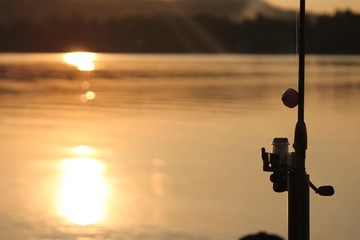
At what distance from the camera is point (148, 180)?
1688cm

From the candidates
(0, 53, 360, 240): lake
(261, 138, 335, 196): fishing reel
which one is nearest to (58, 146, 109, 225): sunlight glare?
(0, 53, 360, 240): lake

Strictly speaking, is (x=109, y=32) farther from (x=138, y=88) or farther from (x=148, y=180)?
(x=148, y=180)

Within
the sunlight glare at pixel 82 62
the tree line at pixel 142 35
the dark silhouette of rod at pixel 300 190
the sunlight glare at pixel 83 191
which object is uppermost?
the tree line at pixel 142 35

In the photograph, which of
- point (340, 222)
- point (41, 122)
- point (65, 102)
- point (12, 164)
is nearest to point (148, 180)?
point (12, 164)

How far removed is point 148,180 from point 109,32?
4835 inches

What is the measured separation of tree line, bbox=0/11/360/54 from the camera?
124 m

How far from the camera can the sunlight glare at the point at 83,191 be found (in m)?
14.0

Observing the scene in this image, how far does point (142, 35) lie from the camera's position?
138 meters

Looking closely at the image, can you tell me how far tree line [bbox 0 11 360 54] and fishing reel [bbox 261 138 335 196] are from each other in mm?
111878

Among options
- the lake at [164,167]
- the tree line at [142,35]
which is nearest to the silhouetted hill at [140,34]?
the tree line at [142,35]

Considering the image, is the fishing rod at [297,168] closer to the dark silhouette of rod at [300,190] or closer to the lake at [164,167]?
the dark silhouette of rod at [300,190]

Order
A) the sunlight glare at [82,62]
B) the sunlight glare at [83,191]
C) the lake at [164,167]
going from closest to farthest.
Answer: the lake at [164,167] → the sunlight glare at [83,191] → the sunlight glare at [82,62]

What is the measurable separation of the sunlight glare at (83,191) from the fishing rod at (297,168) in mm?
4821

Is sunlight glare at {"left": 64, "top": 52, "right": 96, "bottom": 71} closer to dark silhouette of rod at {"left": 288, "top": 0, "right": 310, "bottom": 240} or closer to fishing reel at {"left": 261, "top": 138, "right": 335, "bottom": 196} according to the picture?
fishing reel at {"left": 261, "top": 138, "right": 335, "bottom": 196}
